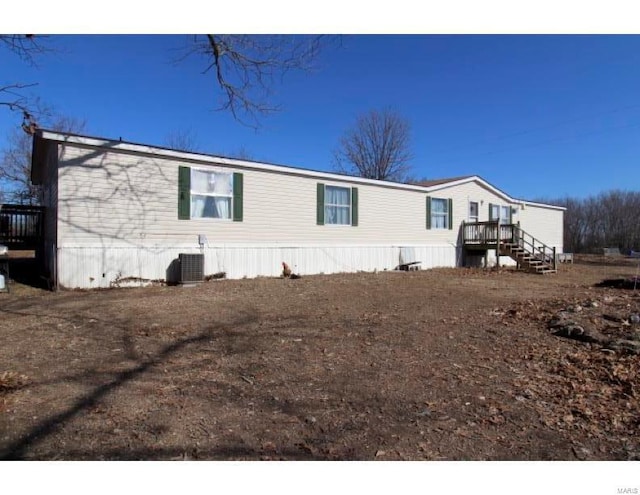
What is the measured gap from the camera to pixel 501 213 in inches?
779

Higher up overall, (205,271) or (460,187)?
(460,187)

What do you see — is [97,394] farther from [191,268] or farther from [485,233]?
[485,233]

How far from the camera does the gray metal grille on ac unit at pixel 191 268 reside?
9.55 m

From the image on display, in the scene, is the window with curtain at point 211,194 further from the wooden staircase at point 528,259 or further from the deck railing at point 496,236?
the wooden staircase at point 528,259

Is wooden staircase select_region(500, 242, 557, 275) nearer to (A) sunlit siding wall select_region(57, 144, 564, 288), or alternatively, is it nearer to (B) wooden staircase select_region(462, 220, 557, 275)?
(B) wooden staircase select_region(462, 220, 557, 275)

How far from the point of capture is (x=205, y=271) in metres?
10.3

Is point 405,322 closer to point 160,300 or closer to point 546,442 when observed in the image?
point 546,442

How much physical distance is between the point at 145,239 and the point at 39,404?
6961 millimetres

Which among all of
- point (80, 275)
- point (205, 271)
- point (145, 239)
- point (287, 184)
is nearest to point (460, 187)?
point (287, 184)

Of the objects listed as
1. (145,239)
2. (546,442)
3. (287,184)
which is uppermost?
(287,184)

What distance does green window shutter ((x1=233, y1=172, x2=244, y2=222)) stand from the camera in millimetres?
10812

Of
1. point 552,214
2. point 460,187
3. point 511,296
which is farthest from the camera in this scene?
point 552,214

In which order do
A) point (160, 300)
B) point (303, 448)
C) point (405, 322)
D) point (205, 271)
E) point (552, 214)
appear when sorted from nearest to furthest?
point (303, 448) → point (405, 322) → point (160, 300) → point (205, 271) → point (552, 214)

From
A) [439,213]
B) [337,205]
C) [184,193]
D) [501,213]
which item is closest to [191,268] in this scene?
[184,193]
